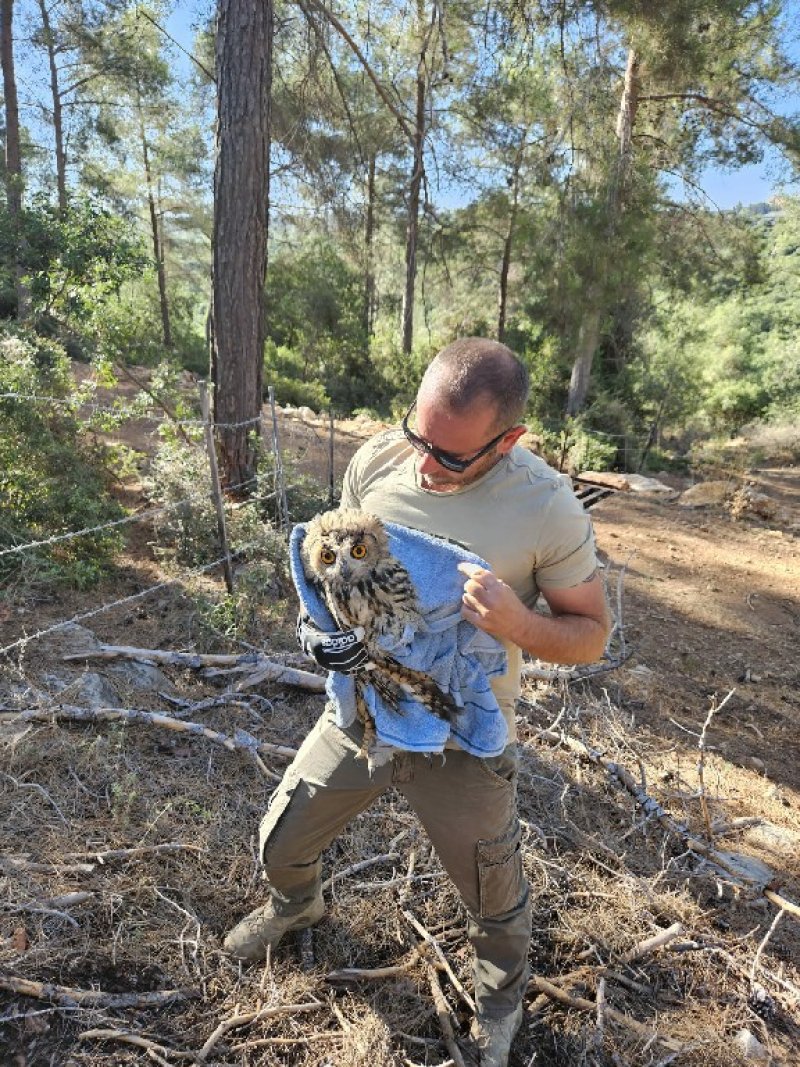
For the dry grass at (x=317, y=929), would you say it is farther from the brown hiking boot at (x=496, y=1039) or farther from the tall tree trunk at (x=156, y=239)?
the tall tree trunk at (x=156, y=239)

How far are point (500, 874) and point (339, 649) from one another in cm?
69

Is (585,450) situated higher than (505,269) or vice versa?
(505,269)

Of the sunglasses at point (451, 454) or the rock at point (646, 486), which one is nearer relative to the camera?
the sunglasses at point (451, 454)

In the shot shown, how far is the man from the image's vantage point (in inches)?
54.2

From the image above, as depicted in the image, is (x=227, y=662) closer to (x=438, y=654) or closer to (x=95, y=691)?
(x=95, y=691)

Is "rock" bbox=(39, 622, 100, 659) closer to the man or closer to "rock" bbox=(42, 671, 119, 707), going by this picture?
"rock" bbox=(42, 671, 119, 707)

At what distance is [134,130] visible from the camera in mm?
16781

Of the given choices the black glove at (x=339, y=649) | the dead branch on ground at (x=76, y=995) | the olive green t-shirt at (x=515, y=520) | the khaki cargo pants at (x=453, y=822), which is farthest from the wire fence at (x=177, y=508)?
the olive green t-shirt at (x=515, y=520)

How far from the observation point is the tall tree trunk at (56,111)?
12219mm

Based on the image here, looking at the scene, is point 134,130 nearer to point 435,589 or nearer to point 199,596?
point 199,596

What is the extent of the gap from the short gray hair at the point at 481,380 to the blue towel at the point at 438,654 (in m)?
0.30

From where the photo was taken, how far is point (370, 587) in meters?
1.37

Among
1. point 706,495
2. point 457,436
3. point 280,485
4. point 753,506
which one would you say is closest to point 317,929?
point 457,436

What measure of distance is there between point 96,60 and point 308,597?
16109 mm
